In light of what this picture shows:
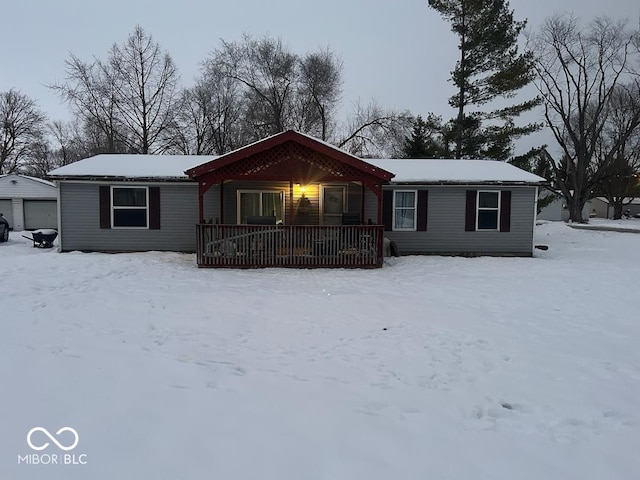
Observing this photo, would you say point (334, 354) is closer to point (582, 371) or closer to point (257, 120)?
point (582, 371)

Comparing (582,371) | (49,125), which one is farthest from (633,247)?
(49,125)

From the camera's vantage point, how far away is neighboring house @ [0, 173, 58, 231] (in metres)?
22.0

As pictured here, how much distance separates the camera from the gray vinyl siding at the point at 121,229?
11602 millimetres

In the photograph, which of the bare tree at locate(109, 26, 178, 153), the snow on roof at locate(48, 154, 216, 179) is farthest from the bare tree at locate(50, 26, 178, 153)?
the snow on roof at locate(48, 154, 216, 179)

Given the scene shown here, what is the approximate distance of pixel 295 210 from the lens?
41.9ft

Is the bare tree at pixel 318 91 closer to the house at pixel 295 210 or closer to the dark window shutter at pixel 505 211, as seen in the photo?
the house at pixel 295 210

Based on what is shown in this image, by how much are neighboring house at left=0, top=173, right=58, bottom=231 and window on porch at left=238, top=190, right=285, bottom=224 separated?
15933 millimetres

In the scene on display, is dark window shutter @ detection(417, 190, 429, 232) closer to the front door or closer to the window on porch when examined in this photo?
the front door

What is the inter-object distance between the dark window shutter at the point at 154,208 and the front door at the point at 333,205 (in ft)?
17.2

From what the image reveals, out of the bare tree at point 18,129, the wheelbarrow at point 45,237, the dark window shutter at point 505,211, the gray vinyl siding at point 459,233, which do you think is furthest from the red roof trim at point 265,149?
the bare tree at point 18,129

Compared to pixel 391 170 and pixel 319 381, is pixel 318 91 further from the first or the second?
pixel 319 381

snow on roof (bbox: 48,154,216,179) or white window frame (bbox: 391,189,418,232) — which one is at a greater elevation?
snow on roof (bbox: 48,154,216,179)

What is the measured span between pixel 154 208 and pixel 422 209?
27.8 ft

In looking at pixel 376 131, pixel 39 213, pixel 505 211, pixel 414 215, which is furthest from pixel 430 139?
pixel 39 213
